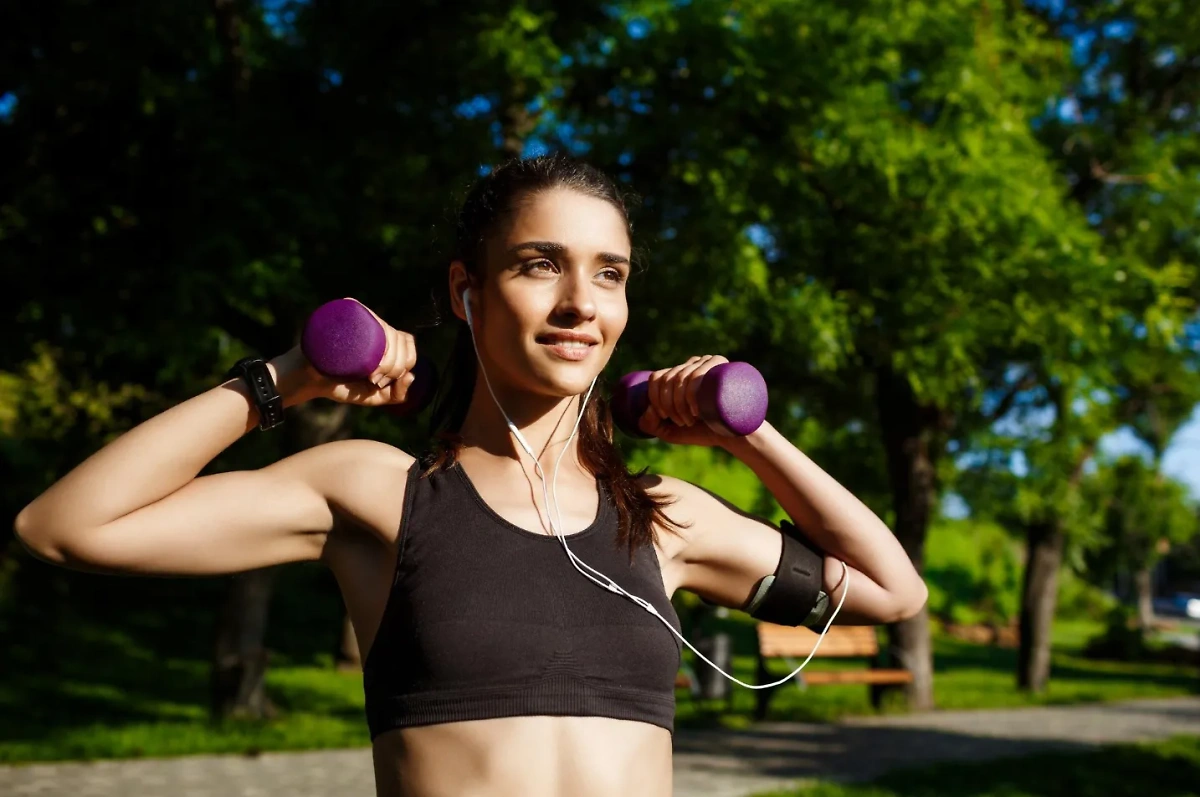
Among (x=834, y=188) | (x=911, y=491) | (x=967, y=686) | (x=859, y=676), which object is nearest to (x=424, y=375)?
(x=834, y=188)

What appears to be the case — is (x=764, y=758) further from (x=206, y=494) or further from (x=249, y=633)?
(x=206, y=494)

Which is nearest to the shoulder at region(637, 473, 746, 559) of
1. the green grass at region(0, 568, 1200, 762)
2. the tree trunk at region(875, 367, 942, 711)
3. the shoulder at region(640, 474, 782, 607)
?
the shoulder at region(640, 474, 782, 607)

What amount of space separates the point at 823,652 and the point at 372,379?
12.4 meters

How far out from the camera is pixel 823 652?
13.9 meters

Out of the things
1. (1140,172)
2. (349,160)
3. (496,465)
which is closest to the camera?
(496,465)

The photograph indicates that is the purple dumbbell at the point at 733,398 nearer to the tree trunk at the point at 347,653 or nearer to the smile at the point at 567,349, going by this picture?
the smile at the point at 567,349

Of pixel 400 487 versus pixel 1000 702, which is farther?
pixel 1000 702

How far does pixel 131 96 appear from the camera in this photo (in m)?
9.07

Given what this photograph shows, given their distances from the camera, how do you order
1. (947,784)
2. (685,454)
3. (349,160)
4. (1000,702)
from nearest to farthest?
(947,784) < (349,160) < (685,454) < (1000,702)

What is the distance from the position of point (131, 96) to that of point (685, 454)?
5.79 metres

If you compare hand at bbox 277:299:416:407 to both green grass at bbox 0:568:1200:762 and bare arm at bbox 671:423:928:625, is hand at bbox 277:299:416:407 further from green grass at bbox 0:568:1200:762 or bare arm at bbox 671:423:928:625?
green grass at bbox 0:568:1200:762

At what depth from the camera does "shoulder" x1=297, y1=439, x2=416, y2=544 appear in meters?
2.21

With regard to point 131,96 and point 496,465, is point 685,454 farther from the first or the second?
point 496,465

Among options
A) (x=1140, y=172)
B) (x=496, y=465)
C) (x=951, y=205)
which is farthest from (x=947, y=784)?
(x=1140, y=172)
